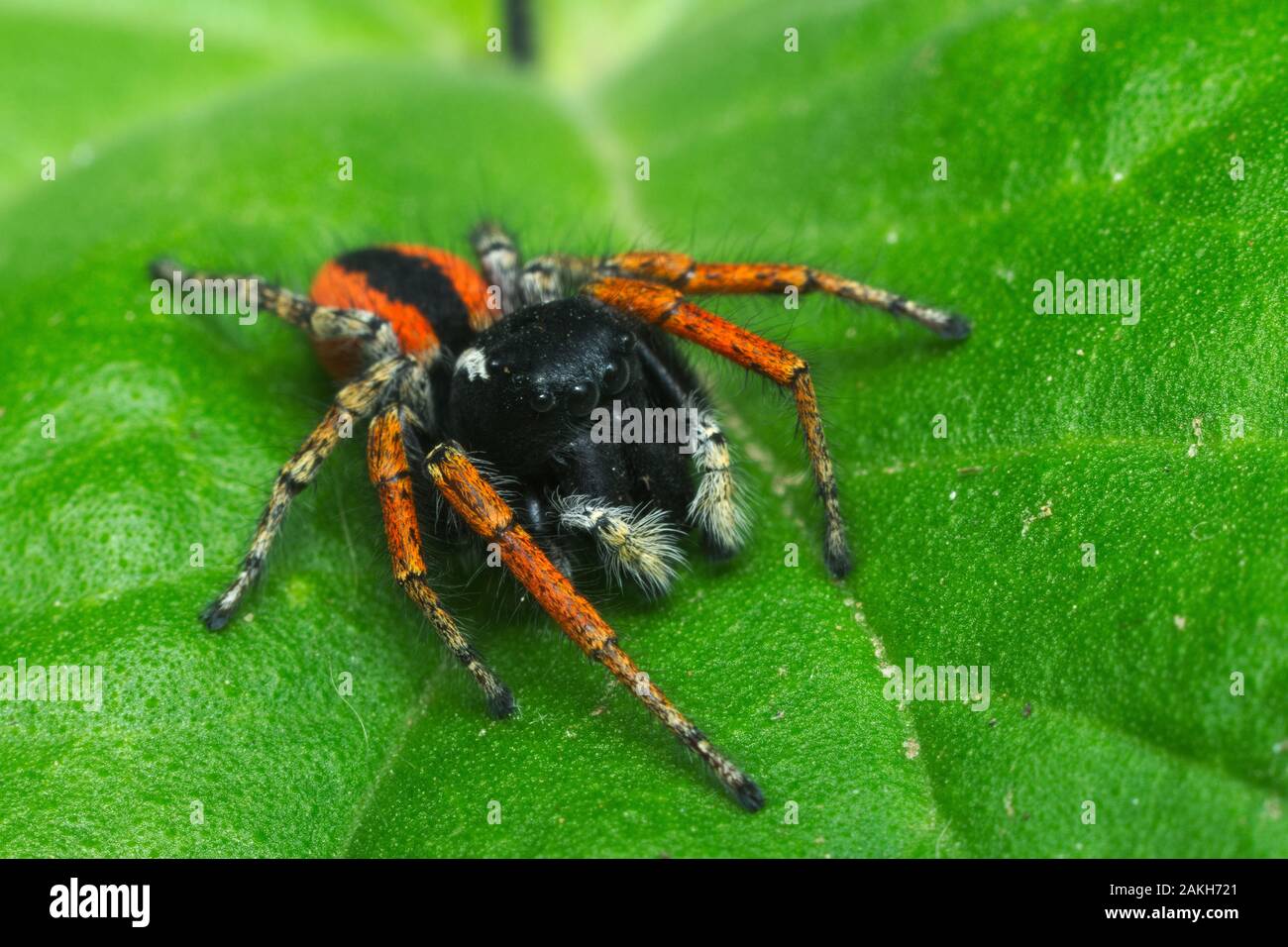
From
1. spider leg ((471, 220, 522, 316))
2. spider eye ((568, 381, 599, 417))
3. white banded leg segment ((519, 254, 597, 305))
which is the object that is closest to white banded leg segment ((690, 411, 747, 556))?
spider eye ((568, 381, 599, 417))

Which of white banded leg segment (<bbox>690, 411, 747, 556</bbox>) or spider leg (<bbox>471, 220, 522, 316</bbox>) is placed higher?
spider leg (<bbox>471, 220, 522, 316</bbox>)

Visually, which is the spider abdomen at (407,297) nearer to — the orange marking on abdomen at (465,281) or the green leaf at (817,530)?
the orange marking on abdomen at (465,281)

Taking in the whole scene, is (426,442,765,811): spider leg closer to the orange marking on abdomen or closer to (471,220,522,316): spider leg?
the orange marking on abdomen

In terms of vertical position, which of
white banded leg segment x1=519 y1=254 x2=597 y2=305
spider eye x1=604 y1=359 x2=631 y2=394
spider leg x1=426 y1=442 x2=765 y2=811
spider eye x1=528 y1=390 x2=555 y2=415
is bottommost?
spider leg x1=426 y1=442 x2=765 y2=811

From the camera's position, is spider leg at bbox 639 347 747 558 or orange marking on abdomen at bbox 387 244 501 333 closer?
spider leg at bbox 639 347 747 558

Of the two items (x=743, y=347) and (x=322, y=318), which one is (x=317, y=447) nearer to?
Result: (x=322, y=318)

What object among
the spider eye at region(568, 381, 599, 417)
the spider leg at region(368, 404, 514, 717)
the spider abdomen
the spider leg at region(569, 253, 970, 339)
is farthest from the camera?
the spider abdomen

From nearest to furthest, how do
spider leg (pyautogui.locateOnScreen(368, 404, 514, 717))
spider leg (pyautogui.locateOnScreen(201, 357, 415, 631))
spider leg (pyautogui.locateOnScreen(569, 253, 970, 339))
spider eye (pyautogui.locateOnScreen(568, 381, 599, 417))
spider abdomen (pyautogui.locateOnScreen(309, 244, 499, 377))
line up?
spider leg (pyautogui.locateOnScreen(368, 404, 514, 717)) → spider eye (pyautogui.locateOnScreen(568, 381, 599, 417)) → spider leg (pyautogui.locateOnScreen(201, 357, 415, 631)) → spider leg (pyautogui.locateOnScreen(569, 253, 970, 339)) → spider abdomen (pyautogui.locateOnScreen(309, 244, 499, 377))

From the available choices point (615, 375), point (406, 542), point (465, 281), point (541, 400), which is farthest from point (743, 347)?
point (465, 281)
